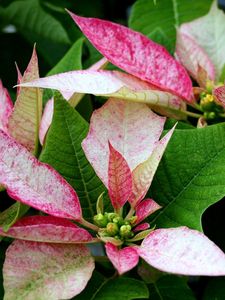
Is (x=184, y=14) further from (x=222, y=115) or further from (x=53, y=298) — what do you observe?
(x=53, y=298)

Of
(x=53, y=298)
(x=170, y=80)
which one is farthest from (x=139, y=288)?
(x=170, y=80)

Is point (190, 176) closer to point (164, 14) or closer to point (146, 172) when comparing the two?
point (146, 172)

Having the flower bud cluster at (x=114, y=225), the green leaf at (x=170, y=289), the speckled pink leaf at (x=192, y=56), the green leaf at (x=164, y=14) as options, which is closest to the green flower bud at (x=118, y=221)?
the flower bud cluster at (x=114, y=225)

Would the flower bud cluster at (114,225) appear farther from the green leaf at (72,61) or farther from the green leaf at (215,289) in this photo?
the green leaf at (72,61)

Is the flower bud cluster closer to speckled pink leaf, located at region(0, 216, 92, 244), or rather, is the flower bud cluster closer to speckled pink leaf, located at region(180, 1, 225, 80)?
speckled pink leaf, located at region(0, 216, 92, 244)

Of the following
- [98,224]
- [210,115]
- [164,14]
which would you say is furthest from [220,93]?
[164,14]
